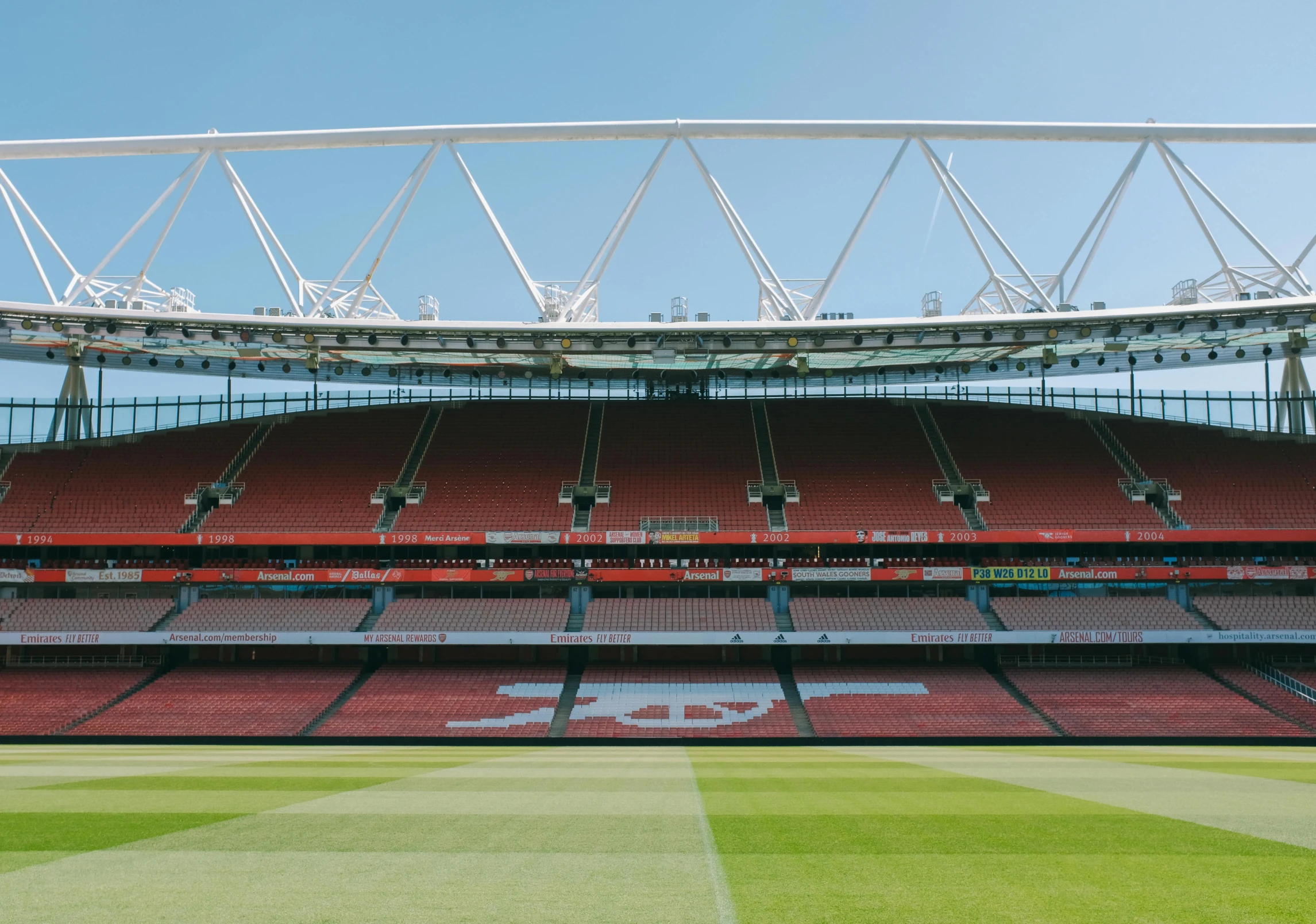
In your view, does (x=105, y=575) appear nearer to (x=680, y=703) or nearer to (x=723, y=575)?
(x=680, y=703)

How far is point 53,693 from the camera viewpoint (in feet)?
131

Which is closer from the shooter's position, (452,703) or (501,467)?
(452,703)

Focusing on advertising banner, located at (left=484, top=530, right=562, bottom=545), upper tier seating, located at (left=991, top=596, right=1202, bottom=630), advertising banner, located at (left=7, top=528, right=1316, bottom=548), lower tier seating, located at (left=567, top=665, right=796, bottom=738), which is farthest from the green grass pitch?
advertising banner, located at (left=484, top=530, right=562, bottom=545)

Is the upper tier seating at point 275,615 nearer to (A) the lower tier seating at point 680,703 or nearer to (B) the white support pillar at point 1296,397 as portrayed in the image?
(A) the lower tier seating at point 680,703

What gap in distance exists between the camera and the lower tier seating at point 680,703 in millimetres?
35938

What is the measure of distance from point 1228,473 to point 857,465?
66.4 ft

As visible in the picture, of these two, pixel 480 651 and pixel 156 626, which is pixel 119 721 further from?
pixel 480 651

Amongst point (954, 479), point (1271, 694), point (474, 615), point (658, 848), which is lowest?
point (1271, 694)

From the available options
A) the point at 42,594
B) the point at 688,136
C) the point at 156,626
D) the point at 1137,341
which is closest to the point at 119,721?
the point at 156,626

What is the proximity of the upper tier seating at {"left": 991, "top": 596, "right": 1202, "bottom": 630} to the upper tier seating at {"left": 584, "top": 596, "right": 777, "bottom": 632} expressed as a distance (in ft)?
37.8

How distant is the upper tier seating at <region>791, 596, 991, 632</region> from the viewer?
41562 mm

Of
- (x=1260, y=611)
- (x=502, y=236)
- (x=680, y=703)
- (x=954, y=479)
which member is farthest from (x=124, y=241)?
(x=1260, y=611)

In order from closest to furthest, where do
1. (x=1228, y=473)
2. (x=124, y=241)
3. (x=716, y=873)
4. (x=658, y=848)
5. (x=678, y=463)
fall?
(x=716, y=873), (x=658, y=848), (x=124, y=241), (x=1228, y=473), (x=678, y=463)

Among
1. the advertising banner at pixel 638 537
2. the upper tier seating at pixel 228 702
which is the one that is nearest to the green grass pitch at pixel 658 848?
the upper tier seating at pixel 228 702
